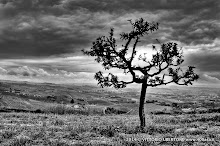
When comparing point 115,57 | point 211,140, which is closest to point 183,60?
point 115,57

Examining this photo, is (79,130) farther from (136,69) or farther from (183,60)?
(183,60)

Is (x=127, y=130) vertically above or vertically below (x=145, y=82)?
below

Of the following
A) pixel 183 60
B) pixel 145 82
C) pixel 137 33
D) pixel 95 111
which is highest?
pixel 137 33

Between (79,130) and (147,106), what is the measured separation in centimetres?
3244

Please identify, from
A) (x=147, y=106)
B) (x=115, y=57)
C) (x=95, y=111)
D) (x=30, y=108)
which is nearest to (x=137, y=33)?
(x=115, y=57)

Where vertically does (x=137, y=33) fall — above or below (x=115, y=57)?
above

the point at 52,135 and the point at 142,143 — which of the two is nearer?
the point at 142,143

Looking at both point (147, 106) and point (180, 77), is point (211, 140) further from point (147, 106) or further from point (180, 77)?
point (147, 106)

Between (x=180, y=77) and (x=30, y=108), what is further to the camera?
(x=30, y=108)

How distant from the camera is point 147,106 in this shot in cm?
5041

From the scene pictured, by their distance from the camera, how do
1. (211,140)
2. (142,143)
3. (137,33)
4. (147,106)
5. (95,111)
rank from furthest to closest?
(147,106)
(95,111)
(137,33)
(211,140)
(142,143)

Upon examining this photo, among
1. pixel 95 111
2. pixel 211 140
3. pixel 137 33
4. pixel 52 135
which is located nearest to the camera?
pixel 211 140

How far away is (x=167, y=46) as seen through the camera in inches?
757

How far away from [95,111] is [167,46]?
24525 millimetres
